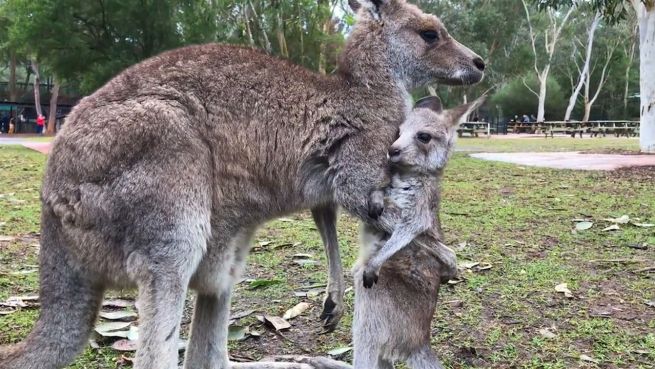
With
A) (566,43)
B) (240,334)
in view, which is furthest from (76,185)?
(566,43)

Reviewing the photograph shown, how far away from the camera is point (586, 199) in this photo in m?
6.57

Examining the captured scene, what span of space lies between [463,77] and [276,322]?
4.77 ft

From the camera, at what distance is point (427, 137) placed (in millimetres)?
2779

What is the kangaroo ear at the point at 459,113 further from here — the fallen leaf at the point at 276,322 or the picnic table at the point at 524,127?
the picnic table at the point at 524,127

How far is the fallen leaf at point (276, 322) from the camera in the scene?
10.2 feet

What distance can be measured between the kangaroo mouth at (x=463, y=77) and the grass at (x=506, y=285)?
3.70ft

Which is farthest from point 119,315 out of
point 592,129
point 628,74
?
point 628,74

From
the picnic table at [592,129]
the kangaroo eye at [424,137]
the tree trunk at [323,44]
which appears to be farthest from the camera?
the picnic table at [592,129]

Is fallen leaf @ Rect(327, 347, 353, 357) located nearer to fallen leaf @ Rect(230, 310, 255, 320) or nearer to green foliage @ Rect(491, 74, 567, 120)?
fallen leaf @ Rect(230, 310, 255, 320)

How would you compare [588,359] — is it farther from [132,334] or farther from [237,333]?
[132,334]

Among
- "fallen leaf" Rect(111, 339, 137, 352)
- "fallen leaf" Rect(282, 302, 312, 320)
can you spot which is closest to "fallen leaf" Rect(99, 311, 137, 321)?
"fallen leaf" Rect(111, 339, 137, 352)

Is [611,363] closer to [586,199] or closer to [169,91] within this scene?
[169,91]

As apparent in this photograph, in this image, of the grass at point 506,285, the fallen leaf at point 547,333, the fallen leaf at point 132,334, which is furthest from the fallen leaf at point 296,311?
the fallen leaf at point 547,333

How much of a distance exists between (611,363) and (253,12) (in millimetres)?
17019
